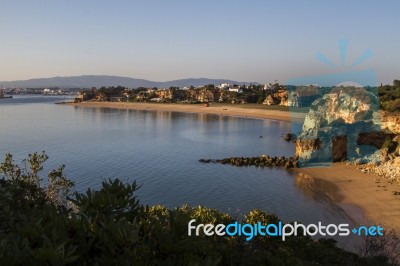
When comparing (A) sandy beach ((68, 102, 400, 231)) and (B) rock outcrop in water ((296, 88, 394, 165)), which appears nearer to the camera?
(A) sandy beach ((68, 102, 400, 231))

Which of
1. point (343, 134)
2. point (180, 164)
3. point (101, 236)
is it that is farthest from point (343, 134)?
point (101, 236)

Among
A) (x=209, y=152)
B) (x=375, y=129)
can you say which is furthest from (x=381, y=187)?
(x=209, y=152)

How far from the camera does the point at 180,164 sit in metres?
44.7


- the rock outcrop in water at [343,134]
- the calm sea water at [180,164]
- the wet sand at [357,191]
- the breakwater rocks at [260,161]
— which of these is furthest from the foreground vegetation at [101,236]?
the rock outcrop in water at [343,134]

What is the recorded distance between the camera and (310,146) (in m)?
44.9

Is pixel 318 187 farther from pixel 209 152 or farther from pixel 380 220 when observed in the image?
pixel 209 152

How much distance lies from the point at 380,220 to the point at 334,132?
69.2ft

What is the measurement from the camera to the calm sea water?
29.6m

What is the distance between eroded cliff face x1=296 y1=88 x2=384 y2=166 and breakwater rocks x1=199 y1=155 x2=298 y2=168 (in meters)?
1.55

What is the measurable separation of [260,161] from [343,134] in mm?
10060

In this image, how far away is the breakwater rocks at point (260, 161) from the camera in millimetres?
44347

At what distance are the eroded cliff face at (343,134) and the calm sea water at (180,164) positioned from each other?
5929mm

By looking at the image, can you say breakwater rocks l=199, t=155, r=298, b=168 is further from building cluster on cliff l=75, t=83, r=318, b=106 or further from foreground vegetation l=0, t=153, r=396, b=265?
building cluster on cliff l=75, t=83, r=318, b=106

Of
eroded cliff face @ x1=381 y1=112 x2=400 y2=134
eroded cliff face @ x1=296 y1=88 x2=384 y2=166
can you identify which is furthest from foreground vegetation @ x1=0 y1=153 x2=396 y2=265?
eroded cliff face @ x1=381 y1=112 x2=400 y2=134
